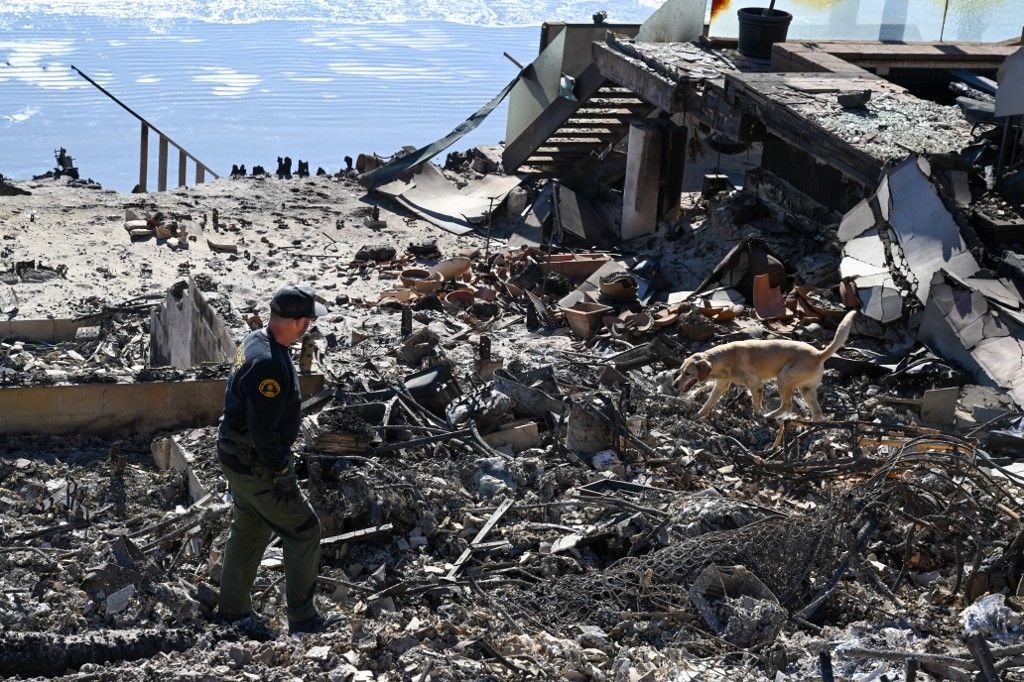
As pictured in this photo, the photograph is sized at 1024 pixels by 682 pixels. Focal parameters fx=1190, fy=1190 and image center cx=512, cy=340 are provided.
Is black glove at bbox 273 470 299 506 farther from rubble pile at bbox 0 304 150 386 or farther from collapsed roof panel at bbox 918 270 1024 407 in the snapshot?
collapsed roof panel at bbox 918 270 1024 407

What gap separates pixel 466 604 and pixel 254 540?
1266 millimetres

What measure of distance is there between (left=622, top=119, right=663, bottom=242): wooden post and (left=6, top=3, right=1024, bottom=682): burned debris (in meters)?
0.05

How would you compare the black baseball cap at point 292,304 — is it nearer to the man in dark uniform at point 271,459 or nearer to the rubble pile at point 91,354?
the man in dark uniform at point 271,459

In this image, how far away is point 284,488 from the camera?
616 cm

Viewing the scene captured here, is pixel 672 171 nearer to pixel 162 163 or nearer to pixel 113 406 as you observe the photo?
pixel 113 406

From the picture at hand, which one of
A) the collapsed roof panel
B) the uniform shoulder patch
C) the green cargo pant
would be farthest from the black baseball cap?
the collapsed roof panel

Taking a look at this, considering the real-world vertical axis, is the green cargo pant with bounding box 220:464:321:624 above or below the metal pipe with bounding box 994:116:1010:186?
below

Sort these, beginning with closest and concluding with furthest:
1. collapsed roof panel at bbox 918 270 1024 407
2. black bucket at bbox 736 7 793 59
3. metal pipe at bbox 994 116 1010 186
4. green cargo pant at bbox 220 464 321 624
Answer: green cargo pant at bbox 220 464 321 624
collapsed roof panel at bbox 918 270 1024 407
metal pipe at bbox 994 116 1010 186
black bucket at bbox 736 7 793 59

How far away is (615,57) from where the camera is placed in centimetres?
1753

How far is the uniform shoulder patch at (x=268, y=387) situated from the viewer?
20.0 ft

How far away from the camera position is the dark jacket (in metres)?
6.13

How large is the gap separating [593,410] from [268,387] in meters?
3.54

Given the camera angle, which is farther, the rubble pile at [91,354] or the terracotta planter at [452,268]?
the terracotta planter at [452,268]

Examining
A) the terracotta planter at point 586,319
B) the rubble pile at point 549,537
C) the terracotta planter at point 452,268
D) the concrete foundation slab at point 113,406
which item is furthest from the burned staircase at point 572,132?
the concrete foundation slab at point 113,406
